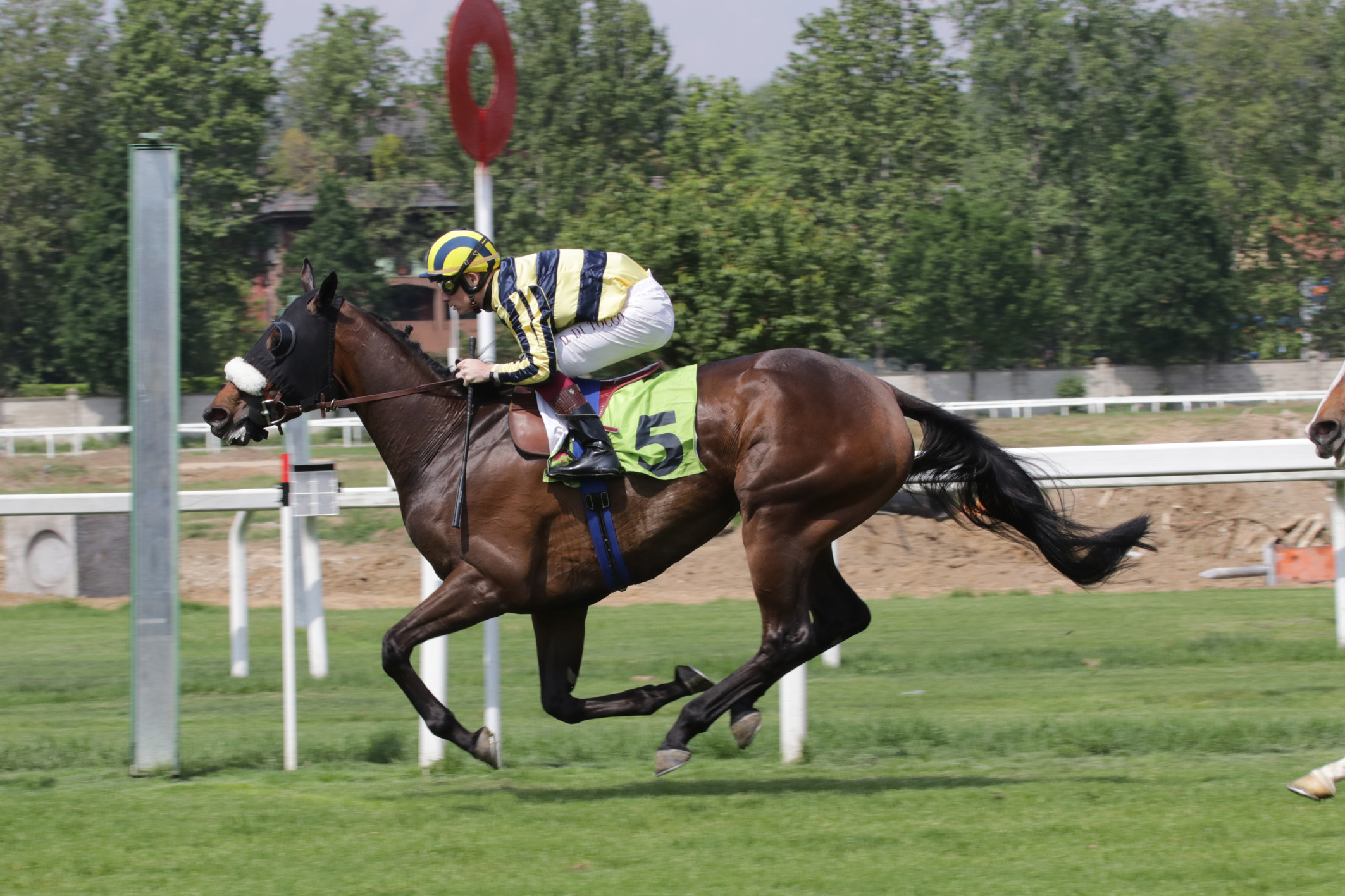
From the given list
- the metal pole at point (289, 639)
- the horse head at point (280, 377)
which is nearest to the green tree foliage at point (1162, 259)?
the metal pole at point (289, 639)

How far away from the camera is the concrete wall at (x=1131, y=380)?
128ft

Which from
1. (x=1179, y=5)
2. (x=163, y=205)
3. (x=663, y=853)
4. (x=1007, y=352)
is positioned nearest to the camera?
(x=663, y=853)

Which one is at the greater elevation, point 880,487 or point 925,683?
point 880,487

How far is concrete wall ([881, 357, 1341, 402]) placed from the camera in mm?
39031

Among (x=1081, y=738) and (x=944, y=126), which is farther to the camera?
(x=944, y=126)

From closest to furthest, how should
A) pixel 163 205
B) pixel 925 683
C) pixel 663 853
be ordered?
pixel 663 853 < pixel 163 205 < pixel 925 683

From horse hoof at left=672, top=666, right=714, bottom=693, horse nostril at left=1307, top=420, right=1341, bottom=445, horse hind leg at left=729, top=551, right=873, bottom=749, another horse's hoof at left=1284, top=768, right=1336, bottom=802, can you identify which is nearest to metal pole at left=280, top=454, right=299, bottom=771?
horse hoof at left=672, top=666, right=714, bottom=693

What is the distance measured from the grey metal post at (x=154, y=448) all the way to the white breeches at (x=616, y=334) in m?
1.47

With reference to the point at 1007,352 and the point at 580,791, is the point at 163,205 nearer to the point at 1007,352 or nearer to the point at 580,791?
the point at 580,791

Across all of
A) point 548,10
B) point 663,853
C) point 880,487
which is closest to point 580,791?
point 663,853

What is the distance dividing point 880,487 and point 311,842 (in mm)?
2201

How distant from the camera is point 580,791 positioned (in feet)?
16.3

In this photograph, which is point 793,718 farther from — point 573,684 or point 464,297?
point 464,297

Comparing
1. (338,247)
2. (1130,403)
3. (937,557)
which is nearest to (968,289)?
(1130,403)
